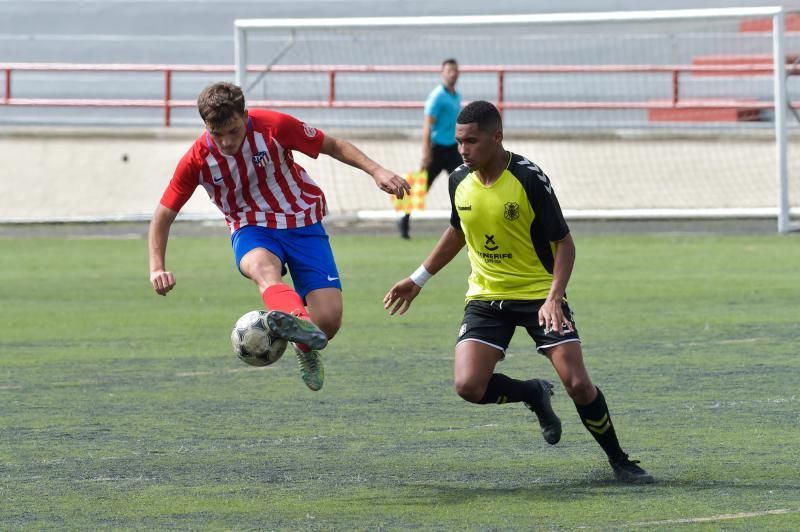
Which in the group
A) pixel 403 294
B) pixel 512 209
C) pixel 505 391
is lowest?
pixel 505 391

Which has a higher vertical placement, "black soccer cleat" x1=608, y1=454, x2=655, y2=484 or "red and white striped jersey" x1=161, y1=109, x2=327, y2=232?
"red and white striped jersey" x1=161, y1=109, x2=327, y2=232

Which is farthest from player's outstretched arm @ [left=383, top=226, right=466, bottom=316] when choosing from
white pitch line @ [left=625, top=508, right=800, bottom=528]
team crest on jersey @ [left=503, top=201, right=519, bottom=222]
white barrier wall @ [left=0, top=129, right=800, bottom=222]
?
white barrier wall @ [left=0, top=129, right=800, bottom=222]

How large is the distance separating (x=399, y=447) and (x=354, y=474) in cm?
65

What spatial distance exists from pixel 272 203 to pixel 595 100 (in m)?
17.8

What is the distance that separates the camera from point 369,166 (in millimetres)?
7164

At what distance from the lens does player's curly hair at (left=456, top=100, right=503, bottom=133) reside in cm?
623

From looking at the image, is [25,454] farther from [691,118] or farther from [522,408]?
[691,118]

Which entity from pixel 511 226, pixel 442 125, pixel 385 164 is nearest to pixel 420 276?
pixel 511 226

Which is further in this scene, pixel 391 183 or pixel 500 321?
pixel 391 183

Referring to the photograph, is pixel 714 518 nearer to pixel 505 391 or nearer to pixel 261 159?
pixel 505 391

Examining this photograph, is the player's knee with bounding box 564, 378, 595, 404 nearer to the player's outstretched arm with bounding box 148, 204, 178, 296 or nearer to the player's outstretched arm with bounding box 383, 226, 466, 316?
the player's outstretched arm with bounding box 383, 226, 466, 316

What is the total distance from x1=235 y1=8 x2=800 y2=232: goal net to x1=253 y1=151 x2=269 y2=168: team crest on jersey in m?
11.1

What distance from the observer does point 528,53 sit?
25922 mm

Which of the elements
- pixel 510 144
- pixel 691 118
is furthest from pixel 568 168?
pixel 691 118
